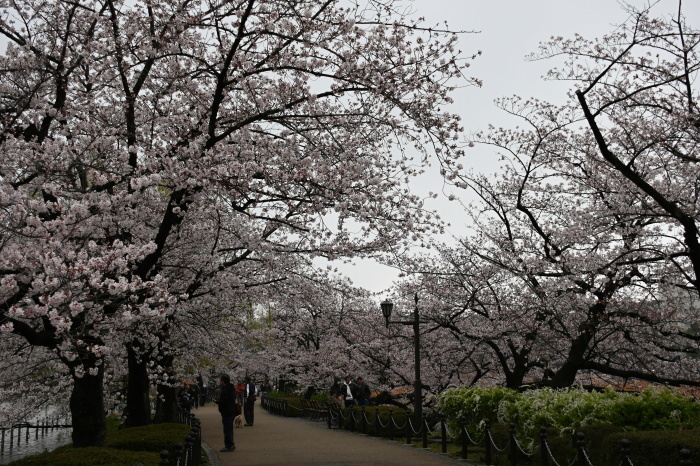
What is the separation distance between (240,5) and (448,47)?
11.0 feet

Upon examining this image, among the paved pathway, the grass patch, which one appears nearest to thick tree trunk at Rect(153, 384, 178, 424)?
the paved pathway

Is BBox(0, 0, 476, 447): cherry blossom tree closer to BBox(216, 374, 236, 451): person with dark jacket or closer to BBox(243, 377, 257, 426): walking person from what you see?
BBox(216, 374, 236, 451): person with dark jacket

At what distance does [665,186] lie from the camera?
1427 cm

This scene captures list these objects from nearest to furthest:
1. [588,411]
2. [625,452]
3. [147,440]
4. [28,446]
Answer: [625,452]
[588,411]
[147,440]
[28,446]

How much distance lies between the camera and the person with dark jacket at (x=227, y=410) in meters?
14.6

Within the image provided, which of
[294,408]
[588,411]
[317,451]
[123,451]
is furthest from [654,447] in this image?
[294,408]

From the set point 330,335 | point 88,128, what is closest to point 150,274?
point 88,128

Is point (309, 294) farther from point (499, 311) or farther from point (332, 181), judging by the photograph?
point (332, 181)

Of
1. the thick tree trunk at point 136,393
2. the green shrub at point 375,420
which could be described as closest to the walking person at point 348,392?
the green shrub at point 375,420

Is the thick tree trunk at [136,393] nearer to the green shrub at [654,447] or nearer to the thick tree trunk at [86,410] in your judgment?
the thick tree trunk at [86,410]

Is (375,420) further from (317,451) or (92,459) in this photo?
(92,459)

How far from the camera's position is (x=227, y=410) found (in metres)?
15.0

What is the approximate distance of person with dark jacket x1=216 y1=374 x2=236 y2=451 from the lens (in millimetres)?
14633

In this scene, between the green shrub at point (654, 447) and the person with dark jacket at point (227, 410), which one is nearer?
the green shrub at point (654, 447)
